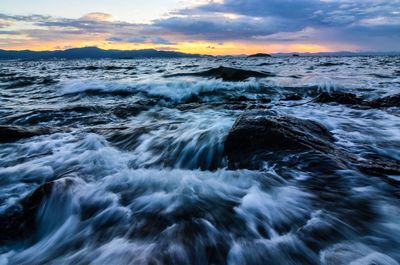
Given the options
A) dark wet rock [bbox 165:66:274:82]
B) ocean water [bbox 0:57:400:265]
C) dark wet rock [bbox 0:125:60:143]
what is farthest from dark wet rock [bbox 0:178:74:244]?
dark wet rock [bbox 165:66:274:82]

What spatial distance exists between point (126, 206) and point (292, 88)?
488 inches

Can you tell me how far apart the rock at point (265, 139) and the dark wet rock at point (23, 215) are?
242 cm

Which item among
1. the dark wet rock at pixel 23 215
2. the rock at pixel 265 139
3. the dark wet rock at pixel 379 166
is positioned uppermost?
the rock at pixel 265 139

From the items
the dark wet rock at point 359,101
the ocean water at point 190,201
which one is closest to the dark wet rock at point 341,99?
the dark wet rock at point 359,101

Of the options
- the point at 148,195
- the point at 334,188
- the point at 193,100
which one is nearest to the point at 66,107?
the point at 193,100

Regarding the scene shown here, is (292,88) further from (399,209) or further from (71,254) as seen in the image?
(71,254)

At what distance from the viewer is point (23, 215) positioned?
3.64 m

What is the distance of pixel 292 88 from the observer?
1479 centimetres

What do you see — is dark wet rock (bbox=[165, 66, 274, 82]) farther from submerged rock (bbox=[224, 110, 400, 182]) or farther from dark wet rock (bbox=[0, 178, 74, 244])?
dark wet rock (bbox=[0, 178, 74, 244])

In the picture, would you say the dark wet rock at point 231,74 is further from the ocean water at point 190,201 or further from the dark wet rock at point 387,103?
the ocean water at point 190,201

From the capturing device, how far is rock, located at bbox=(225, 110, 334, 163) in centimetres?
474

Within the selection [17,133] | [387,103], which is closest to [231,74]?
[387,103]

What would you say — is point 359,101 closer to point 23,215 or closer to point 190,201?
point 190,201

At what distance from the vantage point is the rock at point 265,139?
4.74 m
